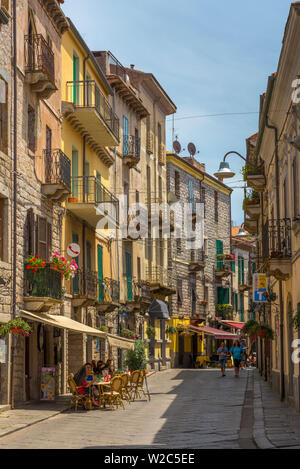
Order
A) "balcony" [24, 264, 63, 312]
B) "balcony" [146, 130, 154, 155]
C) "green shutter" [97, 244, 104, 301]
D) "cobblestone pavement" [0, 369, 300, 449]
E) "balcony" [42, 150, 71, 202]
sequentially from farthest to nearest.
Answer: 1. "balcony" [146, 130, 154, 155]
2. "green shutter" [97, 244, 104, 301]
3. "balcony" [42, 150, 71, 202]
4. "balcony" [24, 264, 63, 312]
5. "cobblestone pavement" [0, 369, 300, 449]

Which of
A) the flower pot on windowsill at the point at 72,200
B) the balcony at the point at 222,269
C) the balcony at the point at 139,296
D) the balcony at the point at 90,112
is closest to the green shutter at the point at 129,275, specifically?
the balcony at the point at 139,296

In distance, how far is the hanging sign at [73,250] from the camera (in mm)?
26656

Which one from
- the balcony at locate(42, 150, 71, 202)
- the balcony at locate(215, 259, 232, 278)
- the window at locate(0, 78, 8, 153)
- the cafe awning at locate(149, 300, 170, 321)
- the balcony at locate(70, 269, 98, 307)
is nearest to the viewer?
the window at locate(0, 78, 8, 153)

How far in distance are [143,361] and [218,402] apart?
5.47 meters

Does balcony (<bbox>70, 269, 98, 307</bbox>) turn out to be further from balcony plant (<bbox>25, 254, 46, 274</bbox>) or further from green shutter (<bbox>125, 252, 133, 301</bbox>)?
green shutter (<bbox>125, 252, 133, 301</bbox>)

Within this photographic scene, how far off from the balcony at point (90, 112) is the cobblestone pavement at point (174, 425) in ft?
32.4

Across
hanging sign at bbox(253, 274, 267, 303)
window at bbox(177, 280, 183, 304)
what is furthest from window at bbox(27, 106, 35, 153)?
window at bbox(177, 280, 183, 304)

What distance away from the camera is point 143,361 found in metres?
27.6

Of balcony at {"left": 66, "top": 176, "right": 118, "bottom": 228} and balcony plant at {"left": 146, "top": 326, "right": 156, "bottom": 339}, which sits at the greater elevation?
balcony at {"left": 66, "top": 176, "right": 118, "bottom": 228}

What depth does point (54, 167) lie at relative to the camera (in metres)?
24.8

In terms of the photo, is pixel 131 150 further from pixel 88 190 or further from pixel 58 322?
pixel 58 322

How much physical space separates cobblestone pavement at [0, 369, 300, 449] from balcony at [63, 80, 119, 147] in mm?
9882

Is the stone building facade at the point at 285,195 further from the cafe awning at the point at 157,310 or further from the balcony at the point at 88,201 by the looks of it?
the cafe awning at the point at 157,310

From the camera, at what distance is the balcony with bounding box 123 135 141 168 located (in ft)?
125
